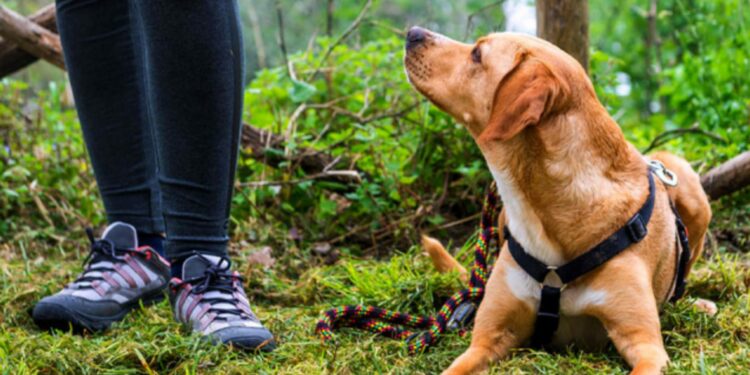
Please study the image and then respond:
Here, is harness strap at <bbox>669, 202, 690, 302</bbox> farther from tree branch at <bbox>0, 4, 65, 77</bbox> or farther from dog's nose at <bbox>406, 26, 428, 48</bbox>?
tree branch at <bbox>0, 4, 65, 77</bbox>

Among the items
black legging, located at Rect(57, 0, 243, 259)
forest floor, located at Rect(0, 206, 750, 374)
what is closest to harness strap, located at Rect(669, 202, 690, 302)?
forest floor, located at Rect(0, 206, 750, 374)

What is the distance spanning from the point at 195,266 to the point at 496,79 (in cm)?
105

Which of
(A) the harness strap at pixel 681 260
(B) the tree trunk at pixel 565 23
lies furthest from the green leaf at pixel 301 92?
(A) the harness strap at pixel 681 260

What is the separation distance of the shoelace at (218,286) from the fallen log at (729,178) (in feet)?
7.41

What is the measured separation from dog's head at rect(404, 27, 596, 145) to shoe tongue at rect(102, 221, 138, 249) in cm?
110

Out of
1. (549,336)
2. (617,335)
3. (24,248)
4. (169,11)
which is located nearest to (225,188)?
(169,11)

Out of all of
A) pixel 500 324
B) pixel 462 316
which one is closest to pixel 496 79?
pixel 500 324

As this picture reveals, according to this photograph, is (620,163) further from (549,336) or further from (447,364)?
(447,364)

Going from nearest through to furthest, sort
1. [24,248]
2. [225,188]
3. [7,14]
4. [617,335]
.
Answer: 1. [617,335]
2. [225,188]
3. [24,248]
4. [7,14]

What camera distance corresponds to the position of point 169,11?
233 cm

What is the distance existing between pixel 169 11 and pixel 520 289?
1263 millimetres

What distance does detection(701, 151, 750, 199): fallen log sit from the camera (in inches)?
141

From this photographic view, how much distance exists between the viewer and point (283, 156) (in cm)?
410

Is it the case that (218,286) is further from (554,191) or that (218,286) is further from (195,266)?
(554,191)
